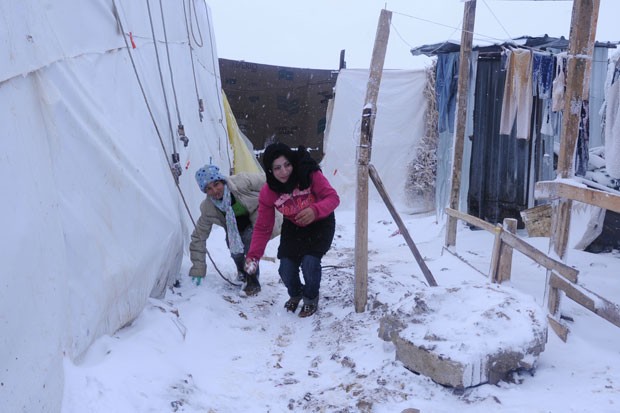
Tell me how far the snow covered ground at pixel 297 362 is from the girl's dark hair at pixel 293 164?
1.09 metres

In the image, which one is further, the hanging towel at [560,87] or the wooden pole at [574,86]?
the hanging towel at [560,87]

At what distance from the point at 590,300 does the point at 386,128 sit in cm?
791

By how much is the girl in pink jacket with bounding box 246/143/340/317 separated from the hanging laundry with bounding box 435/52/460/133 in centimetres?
399

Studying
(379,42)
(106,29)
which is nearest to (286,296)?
(379,42)

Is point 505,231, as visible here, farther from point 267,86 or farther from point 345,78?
point 267,86

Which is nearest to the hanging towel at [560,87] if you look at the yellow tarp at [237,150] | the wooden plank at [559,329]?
the wooden plank at [559,329]

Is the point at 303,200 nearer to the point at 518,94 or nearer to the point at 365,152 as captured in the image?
the point at 365,152

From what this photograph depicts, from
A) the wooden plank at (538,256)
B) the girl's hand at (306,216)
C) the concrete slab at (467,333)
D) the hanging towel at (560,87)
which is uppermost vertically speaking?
the hanging towel at (560,87)

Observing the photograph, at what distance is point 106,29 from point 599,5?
11.6 ft

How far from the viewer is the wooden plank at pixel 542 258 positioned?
334cm

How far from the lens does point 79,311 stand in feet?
8.71

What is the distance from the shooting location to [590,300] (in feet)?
10.2

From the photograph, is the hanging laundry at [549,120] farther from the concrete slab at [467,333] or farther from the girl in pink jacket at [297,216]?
the concrete slab at [467,333]

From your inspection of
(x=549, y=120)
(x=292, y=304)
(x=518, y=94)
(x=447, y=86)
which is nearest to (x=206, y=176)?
A: (x=292, y=304)
